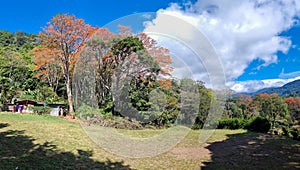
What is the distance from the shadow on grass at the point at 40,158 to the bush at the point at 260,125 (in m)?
10.6

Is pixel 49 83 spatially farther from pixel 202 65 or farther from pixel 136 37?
pixel 202 65

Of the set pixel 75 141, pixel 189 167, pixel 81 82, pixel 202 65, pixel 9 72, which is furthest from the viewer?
pixel 9 72

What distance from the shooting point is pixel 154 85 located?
1020 centimetres

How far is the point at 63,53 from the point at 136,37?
657cm

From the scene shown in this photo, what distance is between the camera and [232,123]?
14.7 metres

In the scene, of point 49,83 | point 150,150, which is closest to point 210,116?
point 150,150

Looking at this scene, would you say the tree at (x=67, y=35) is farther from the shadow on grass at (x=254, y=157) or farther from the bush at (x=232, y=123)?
→ the bush at (x=232, y=123)

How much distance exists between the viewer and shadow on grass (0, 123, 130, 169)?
418 cm

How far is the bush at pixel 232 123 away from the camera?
14477mm

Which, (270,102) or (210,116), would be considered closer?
(210,116)

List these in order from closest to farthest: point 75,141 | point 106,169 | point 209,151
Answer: point 106,169 → point 75,141 → point 209,151

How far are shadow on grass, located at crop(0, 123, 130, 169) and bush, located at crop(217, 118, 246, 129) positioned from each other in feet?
37.8

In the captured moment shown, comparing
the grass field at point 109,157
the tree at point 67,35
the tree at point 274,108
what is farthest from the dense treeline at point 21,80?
the tree at point 274,108

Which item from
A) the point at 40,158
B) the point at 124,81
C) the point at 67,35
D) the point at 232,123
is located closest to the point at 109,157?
the point at 40,158
